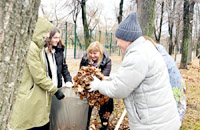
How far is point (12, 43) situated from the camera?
0.84 metres

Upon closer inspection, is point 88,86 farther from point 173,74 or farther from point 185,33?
point 185,33

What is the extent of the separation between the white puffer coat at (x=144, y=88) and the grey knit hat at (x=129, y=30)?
0.06 metres

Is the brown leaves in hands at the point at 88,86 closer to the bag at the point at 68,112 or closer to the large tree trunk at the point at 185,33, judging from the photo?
the bag at the point at 68,112

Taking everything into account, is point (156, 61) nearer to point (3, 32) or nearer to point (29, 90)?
point (3, 32)

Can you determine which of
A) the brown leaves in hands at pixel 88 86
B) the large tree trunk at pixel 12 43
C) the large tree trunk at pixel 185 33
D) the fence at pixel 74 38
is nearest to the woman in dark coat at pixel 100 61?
the brown leaves in hands at pixel 88 86

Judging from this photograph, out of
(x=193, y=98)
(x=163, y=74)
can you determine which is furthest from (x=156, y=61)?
(x=193, y=98)

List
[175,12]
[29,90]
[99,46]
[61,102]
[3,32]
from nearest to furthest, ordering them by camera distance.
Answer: [3,32]
[29,90]
[61,102]
[99,46]
[175,12]

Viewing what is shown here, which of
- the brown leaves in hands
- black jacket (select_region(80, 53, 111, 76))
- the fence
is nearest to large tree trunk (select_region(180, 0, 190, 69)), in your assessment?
the fence

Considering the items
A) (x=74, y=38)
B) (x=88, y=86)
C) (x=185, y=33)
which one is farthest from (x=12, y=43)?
(x=74, y=38)

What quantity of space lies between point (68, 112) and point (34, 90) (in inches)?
26.2

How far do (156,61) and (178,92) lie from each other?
0.92 meters

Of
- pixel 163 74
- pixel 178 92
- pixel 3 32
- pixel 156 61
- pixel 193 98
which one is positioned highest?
pixel 3 32

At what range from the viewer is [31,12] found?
0.89 meters

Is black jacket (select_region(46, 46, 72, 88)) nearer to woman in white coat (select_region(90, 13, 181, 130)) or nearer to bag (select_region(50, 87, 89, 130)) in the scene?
bag (select_region(50, 87, 89, 130))
